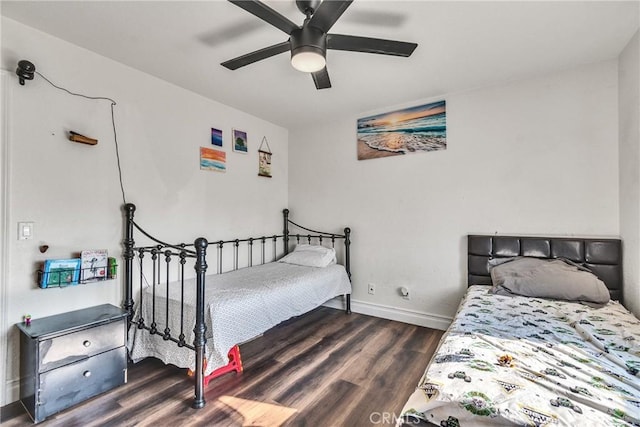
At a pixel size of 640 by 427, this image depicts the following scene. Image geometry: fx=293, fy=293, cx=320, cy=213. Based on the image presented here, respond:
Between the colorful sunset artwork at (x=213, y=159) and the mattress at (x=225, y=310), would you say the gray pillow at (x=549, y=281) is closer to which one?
the mattress at (x=225, y=310)

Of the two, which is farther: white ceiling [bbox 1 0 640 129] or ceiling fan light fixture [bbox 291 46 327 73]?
white ceiling [bbox 1 0 640 129]

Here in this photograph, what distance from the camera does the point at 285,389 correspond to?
6.33 ft

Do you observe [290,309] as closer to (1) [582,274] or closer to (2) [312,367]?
(2) [312,367]

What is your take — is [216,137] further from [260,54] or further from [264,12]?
[264,12]

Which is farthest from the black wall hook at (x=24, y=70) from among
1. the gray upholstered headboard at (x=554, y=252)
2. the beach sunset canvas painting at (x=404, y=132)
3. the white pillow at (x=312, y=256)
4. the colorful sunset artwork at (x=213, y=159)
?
the gray upholstered headboard at (x=554, y=252)

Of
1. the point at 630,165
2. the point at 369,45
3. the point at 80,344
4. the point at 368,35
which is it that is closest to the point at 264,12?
the point at 369,45

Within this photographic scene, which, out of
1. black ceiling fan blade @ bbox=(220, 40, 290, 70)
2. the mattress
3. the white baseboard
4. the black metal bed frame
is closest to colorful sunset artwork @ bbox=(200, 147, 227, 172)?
the black metal bed frame

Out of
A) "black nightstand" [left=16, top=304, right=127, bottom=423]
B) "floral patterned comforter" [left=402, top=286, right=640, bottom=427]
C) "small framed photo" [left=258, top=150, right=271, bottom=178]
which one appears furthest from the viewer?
"small framed photo" [left=258, top=150, right=271, bottom=178]

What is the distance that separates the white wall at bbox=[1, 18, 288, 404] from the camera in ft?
5.92

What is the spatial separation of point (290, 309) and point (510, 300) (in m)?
1.67

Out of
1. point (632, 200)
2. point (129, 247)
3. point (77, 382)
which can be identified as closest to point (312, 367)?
point (77, 382)

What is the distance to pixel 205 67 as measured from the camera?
2365 millimetres

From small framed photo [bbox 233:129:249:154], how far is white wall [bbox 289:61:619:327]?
83 centimetres

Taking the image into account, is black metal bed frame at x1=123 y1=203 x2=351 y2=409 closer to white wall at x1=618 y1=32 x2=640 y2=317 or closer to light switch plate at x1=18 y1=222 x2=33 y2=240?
light switch plate at x1=18 y1=222 x2=33 y2=240
